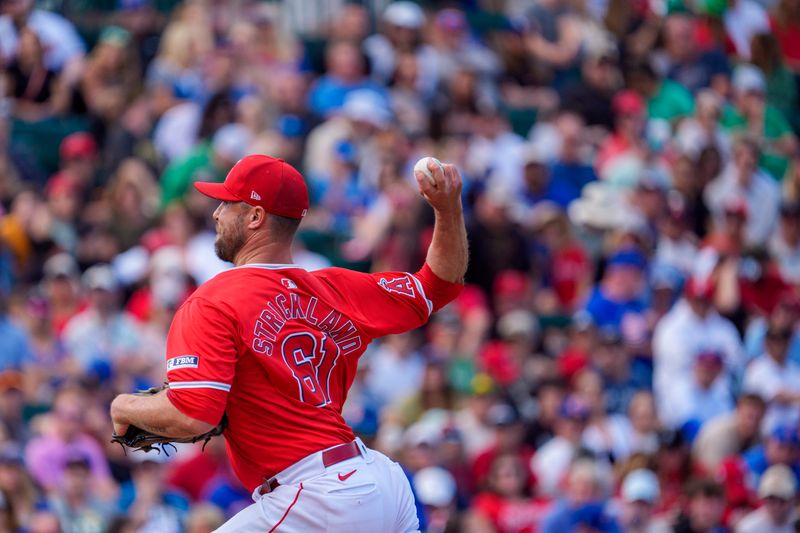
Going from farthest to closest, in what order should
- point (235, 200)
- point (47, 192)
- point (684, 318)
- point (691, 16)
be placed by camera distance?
point (691, 16)
point (47, 192)
point (684, 318)
point (235, 200)

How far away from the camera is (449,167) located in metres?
5.49

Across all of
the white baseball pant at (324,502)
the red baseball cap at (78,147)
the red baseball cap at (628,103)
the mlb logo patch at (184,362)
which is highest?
the mlb logo patch at (184,362)

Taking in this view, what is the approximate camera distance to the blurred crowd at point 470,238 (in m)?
10.2

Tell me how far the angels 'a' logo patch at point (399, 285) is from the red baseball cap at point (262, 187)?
51 cm

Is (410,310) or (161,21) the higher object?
(410,310)

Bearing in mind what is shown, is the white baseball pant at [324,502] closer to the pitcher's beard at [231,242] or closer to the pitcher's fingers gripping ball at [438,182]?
the pitcher's beard at [231,242]

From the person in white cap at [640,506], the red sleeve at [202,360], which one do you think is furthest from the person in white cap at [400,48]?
the red sleeve at [202,360]

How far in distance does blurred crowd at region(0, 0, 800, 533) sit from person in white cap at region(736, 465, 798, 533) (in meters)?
0.02

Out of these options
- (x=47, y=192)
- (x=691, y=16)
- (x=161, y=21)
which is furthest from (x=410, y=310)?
(x=691, y=16)

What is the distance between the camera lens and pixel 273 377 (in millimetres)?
4984

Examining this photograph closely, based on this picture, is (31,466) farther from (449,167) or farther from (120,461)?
(449,167)

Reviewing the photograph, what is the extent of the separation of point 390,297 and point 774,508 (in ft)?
17.4

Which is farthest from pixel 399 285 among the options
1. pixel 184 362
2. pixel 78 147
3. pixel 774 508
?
pixel 78 147

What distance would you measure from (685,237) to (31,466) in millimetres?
6096
